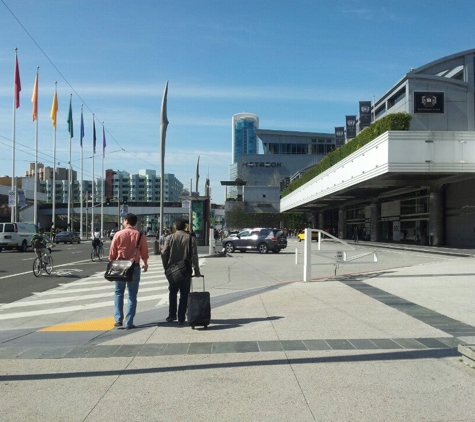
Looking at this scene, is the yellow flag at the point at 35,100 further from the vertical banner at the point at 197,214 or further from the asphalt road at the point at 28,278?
the asphalt road at the point at 28,278

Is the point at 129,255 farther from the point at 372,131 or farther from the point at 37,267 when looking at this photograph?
the point at 372,131

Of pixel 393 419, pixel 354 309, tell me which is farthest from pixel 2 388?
pixel 354 309

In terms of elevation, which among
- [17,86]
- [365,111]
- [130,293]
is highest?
[365,111]

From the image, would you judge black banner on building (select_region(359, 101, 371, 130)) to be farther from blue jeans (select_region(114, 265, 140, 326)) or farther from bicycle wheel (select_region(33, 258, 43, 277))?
blue jeans (select_region(114, 265, 140, 326))

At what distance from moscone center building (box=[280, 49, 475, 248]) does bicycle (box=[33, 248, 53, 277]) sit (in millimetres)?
22677

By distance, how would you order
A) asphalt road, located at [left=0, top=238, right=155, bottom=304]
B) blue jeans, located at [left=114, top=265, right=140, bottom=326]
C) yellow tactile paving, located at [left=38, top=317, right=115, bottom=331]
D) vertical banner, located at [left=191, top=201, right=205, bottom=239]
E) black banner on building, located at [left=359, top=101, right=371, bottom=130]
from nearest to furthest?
blue jeans, located at [left=114, top=265, right=140, bottom=326] < yellow tactile paving, located at [left=38, top=317, right=115, bottom=331] < asphalt road, located at [left=0, top=238, right=155, bottom=304] < vertical banner, located at [left=191, top=201, right=205, bottom=239] < black banner on building, located at [left=359, top=101, right=371, bottom=130]

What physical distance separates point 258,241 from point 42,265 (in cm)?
1796

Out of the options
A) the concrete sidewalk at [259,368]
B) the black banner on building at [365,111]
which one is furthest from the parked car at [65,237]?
the concrete sidewalk at [259,368]

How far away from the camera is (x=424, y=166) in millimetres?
33719

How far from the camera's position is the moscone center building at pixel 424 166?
3366cm

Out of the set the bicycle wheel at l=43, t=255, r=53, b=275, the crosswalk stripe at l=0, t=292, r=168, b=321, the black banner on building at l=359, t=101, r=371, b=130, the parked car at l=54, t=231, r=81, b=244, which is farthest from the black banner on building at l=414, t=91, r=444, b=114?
the parked car at l=54, t=231, r=81, b=244

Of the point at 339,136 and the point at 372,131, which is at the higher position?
the point at 339,136

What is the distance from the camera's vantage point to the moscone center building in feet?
110

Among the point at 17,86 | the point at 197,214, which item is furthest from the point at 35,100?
the point at 197,214
